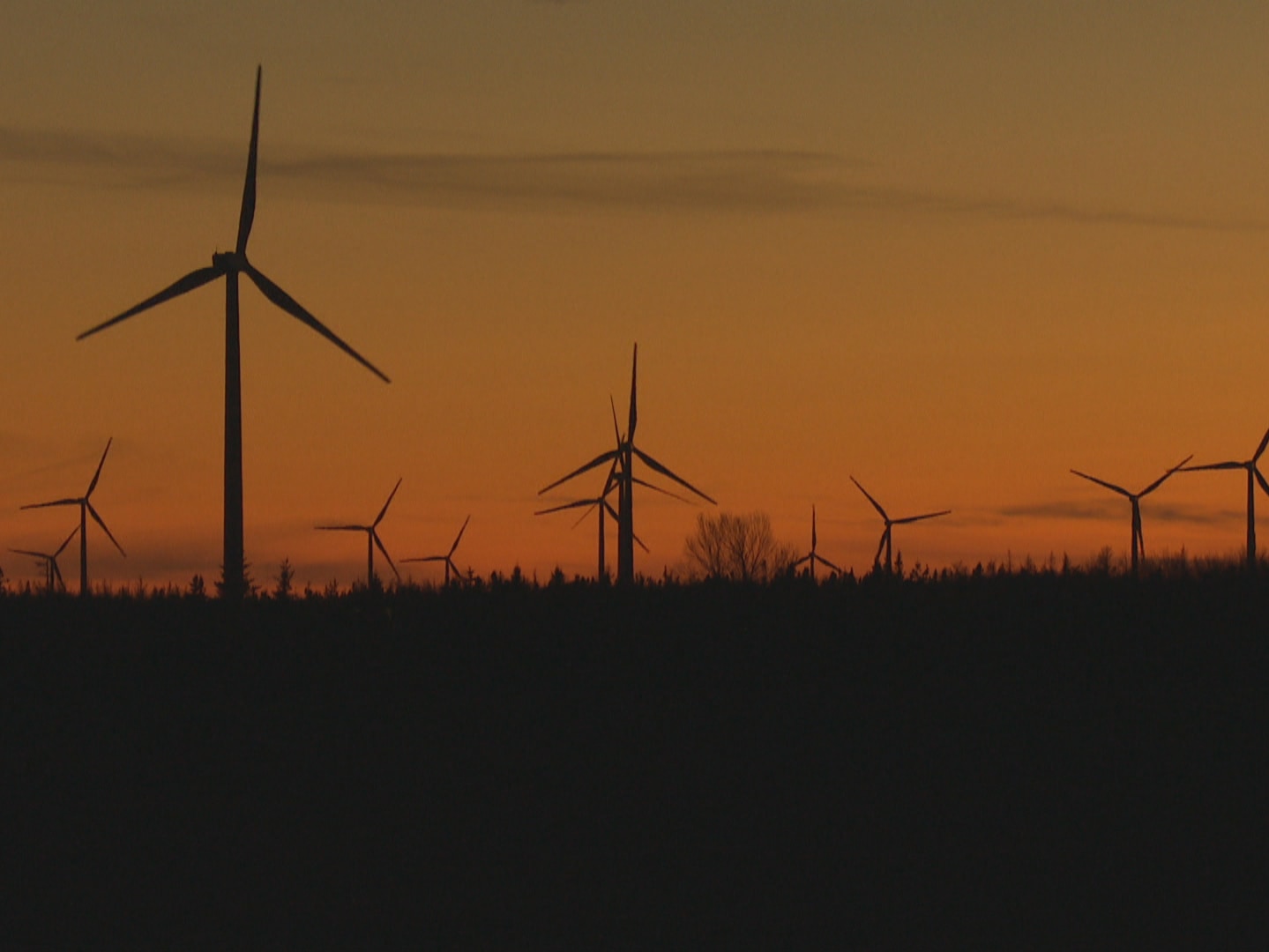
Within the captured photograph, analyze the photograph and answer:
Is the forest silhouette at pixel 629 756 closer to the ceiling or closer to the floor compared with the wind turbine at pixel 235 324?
closer to the floor

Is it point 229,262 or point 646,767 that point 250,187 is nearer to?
point 229,262

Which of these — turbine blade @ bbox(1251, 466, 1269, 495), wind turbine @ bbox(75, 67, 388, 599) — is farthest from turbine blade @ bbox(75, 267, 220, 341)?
turbine blade @ bbox(1251, 466, 1269, 495)

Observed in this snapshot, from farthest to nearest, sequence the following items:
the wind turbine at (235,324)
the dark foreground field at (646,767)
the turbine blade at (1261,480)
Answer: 1. the turbine blade at (1261,480)
2. the wind turbine at (235,324)
3. the dark foreground field at (646,767)

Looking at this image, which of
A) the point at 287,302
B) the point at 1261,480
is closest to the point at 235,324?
the point at 287,302

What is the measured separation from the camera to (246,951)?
44500 mm

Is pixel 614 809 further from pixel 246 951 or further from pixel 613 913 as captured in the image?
pixel 246 951

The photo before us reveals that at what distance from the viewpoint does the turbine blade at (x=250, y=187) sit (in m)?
66.8

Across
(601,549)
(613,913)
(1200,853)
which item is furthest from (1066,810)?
(601,549)

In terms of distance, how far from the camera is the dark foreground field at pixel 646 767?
4703 cm

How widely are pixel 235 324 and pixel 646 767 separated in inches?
633

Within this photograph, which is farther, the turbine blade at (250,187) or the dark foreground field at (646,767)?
the turbine blade at (250,187)

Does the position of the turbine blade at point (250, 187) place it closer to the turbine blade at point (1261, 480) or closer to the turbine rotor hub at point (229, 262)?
the turbine rotor hub at point (229, 262)

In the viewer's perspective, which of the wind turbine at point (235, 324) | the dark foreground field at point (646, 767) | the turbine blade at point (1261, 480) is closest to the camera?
the dark foreground field at point (646, 767)

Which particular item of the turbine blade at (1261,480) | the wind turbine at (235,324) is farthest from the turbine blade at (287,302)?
the turbine blade at (1261,480)
